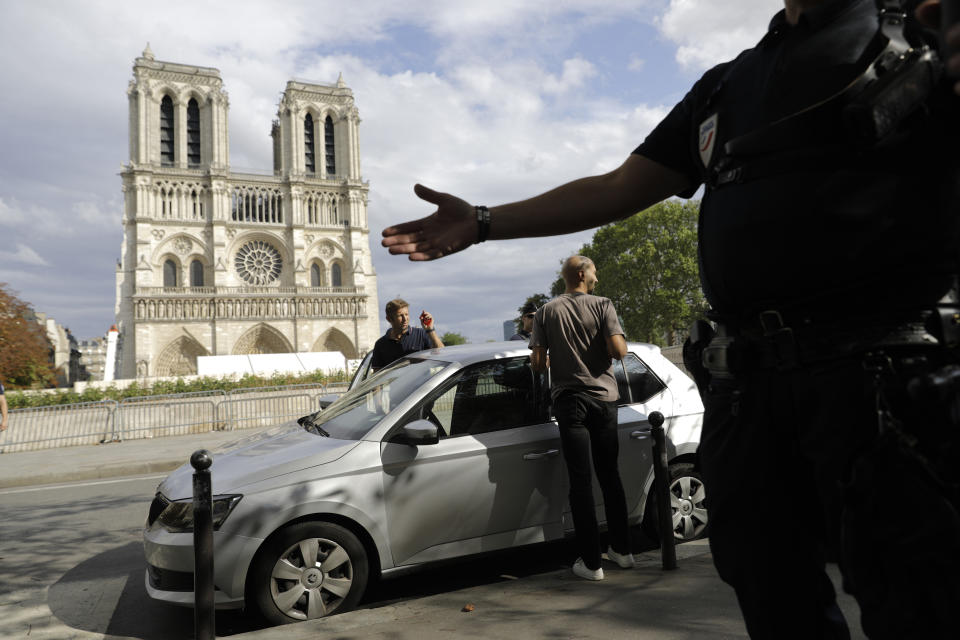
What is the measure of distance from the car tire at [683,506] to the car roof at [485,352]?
95 centimetres

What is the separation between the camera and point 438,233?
6.12 ft

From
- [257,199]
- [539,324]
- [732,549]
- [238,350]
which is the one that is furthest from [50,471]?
[257,199]

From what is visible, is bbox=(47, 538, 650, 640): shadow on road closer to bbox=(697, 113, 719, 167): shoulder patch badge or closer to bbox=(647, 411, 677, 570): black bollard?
bbox=(647, 411, 677, 570): black bollard

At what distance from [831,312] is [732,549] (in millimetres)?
565

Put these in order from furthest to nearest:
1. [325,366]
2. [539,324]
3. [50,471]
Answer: [325,366] < [50,471] < [539,324]

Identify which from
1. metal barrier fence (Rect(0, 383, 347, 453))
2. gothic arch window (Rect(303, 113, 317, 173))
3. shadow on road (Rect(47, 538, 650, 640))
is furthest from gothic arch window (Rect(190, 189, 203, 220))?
shadow on road (Rect(47, 538, 650, 640))

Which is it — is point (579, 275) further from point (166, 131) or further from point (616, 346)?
point (166, 131)

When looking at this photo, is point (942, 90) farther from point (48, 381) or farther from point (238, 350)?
point (238, 350)

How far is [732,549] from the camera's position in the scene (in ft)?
4.79

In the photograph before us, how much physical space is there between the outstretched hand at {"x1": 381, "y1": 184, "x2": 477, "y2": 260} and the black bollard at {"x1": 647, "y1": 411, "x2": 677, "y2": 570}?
106 inches

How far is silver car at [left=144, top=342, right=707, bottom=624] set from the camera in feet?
12.2

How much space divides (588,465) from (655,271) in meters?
41.3

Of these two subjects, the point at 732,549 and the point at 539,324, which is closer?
the point at 732,549

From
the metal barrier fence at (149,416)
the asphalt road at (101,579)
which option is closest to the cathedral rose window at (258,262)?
the metal barrier fence at (149,416)
